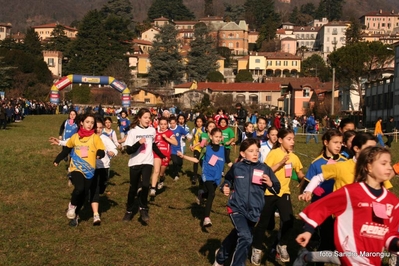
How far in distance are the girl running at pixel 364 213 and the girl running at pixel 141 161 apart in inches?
212

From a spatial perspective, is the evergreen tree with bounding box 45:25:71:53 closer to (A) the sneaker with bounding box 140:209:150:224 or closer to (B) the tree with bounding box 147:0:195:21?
(B) the tree with bounding box 147:0:195:21

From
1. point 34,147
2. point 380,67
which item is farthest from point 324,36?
point 34,147

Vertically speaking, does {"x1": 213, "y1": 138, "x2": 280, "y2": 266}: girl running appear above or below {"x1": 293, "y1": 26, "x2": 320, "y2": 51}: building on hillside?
below

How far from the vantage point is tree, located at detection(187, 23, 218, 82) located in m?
116

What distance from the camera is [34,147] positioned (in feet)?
68.7

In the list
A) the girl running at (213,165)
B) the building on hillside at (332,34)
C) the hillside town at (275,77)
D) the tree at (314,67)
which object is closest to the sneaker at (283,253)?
the girl running at (213,165)

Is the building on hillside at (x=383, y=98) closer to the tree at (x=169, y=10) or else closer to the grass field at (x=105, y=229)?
the grass field at (x=105, y=229)

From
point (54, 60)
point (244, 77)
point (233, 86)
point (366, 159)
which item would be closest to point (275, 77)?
point (244, 77)

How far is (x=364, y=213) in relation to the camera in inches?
200

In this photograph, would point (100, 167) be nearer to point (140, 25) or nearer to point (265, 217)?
point (265, 217)

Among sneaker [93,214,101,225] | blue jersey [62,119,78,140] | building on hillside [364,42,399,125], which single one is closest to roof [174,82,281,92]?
building on hillside [364,42,399,125]

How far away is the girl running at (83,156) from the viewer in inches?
374

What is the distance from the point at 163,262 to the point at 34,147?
45.7 ft

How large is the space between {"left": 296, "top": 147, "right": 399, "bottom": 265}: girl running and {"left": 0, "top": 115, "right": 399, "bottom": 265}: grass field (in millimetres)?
3285
